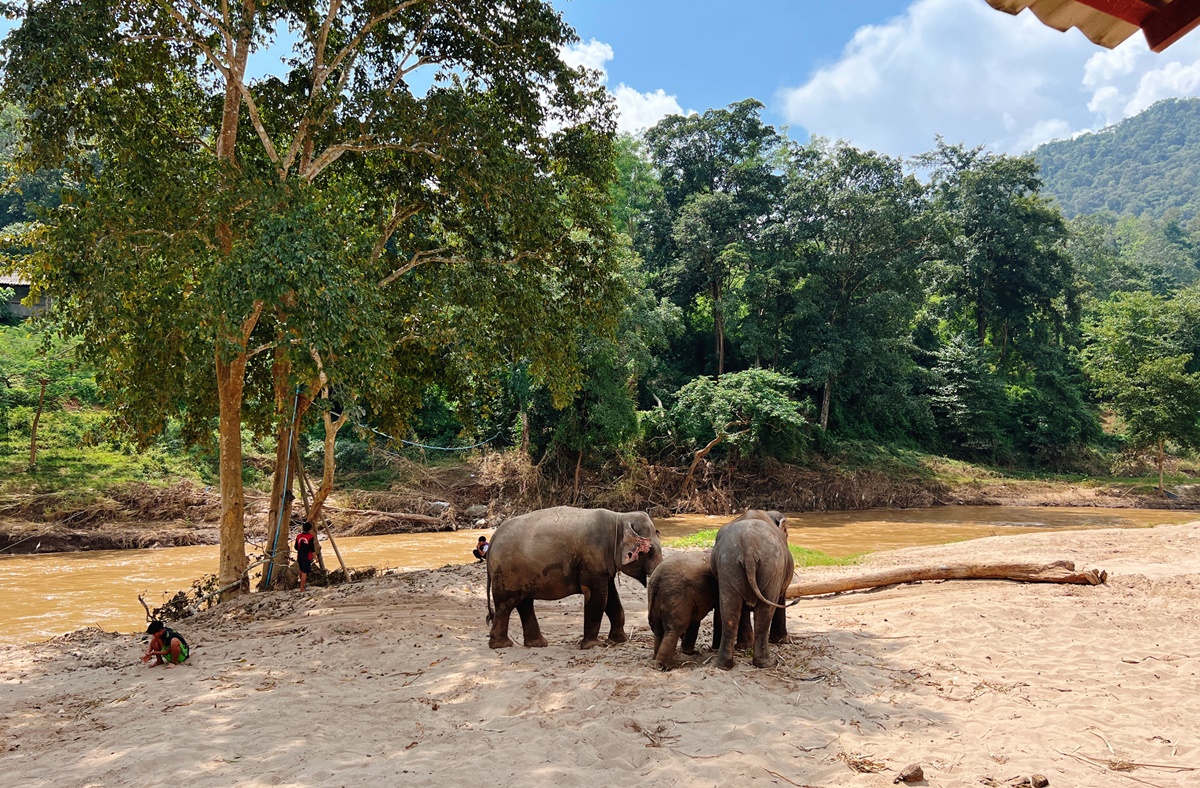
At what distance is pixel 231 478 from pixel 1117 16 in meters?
11.3

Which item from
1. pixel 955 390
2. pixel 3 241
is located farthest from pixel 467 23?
pixel 955 390

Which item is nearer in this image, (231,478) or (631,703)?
(631,703)

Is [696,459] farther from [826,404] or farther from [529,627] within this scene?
[529,627]

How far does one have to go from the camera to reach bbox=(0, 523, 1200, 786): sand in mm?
4547

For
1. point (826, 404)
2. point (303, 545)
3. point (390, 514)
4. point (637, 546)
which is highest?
point (826, 404)

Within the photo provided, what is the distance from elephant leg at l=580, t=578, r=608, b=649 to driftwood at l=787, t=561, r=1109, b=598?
11.2 feet

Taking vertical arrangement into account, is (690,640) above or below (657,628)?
below

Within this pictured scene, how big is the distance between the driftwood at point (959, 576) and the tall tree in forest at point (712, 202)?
23.1 meters

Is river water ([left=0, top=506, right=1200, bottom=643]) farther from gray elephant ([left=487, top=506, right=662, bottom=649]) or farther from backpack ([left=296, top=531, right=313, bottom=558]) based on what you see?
gray elephant ([left=487, top=506, right=662, bottom=649])

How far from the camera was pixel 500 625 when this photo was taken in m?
7.59

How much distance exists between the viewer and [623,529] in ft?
24.2

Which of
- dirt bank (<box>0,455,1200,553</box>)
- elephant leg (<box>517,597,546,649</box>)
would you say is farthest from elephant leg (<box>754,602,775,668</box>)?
dirt bank (<box>0,455,1200,553</box>)

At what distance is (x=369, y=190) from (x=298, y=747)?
33.5 ft

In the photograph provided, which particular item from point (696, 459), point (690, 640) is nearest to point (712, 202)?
point (696, 459)
